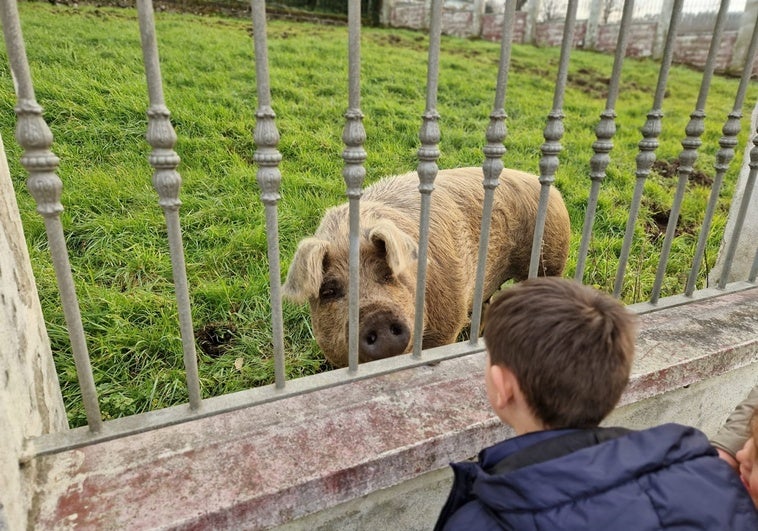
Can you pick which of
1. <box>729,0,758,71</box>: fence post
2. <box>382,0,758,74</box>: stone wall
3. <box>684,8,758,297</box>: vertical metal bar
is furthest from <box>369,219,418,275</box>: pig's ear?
<box>382,0,758,74</box>: stone wall

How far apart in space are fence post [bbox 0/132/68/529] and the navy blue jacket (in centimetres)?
122

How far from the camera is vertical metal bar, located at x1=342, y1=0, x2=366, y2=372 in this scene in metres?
1.80

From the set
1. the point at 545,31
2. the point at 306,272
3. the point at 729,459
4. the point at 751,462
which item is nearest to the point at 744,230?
the point at 729,459

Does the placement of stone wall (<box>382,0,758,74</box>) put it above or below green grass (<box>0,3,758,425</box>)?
above

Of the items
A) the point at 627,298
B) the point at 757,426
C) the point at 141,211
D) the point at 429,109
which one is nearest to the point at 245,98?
the point at 141,211

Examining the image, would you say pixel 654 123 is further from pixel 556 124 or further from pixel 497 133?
pixel 497 133

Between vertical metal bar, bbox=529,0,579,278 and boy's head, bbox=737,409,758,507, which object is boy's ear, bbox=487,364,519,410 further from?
vertical metal bar, bbox=529,0,579,278

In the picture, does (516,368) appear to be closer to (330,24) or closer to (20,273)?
(20,273)

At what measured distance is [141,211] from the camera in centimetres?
453

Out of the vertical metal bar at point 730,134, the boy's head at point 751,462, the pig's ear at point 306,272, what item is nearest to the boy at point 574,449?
the boy's head at point 751,462

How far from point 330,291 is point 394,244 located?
0.46 metres

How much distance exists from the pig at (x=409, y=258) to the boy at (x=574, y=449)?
46.9 inches

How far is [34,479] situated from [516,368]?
1.50 metres

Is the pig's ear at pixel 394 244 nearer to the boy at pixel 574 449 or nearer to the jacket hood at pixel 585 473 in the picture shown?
the boy at pixel 574 449
